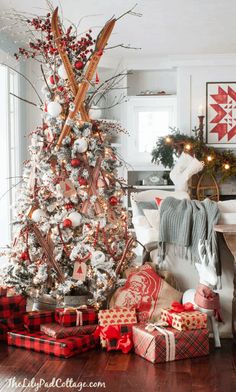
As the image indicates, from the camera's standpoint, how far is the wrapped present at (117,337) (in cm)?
403

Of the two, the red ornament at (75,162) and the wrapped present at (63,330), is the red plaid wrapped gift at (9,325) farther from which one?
the red ornament at (75,162)

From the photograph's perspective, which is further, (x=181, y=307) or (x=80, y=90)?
(x=80, y=90)

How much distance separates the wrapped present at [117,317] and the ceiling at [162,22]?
2.62 meters

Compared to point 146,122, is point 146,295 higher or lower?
lower

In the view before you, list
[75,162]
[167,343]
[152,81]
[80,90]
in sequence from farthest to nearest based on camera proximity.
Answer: [152,81]
[80,90]
[75,162]
[167,343]

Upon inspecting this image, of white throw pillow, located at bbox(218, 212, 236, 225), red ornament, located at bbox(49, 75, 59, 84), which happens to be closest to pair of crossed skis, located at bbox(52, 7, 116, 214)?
red ornament, located at bbox(49, 75, 59, 84)

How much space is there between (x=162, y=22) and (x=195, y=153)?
2.39 metres

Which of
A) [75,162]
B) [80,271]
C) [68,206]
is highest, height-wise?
[75,162]

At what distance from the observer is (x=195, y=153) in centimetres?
920

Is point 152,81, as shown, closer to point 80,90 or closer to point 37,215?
point 80,90

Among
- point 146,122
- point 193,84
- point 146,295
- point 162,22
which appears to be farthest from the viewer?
point 146,122

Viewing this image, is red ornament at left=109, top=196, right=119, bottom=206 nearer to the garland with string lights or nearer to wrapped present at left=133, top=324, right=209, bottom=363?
wrapped present at left=133, top=324, right=209, bottom=363

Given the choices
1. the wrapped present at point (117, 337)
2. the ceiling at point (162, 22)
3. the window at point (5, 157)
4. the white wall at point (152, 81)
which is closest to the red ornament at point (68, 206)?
the wrapped present at point (117, 337)

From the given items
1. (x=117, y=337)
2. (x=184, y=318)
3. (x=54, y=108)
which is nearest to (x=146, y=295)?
(x=117, y=337)
